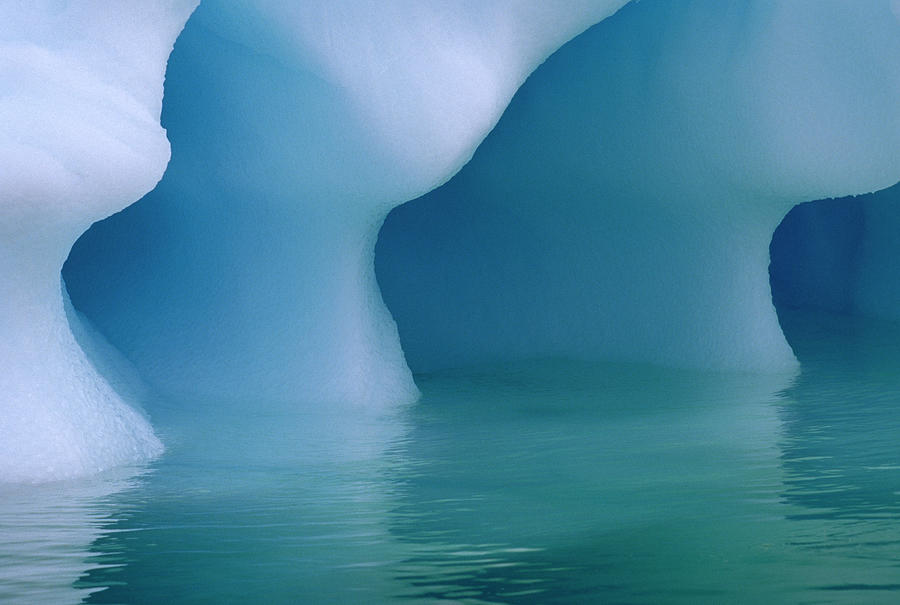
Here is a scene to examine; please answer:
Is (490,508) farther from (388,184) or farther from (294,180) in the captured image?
(294,180)

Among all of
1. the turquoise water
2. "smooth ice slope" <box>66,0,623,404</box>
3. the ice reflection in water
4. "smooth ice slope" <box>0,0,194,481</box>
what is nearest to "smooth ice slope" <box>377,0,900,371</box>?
"smooth ice slope" <box>66,0,623,404</box>

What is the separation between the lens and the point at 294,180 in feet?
15.5

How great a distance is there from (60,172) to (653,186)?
2.87 m

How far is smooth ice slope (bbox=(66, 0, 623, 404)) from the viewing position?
4.42m

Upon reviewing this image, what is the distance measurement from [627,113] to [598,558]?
3.20m

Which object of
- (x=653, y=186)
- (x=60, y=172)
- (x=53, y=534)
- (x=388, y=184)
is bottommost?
(x=53, y=534)

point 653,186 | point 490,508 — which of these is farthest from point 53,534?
point 653,186

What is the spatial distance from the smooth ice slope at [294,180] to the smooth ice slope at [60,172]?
0.76 metres

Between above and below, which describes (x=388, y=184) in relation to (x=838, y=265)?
below

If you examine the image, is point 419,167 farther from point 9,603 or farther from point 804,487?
point 9,603

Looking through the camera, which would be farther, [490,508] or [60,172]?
[60,172]

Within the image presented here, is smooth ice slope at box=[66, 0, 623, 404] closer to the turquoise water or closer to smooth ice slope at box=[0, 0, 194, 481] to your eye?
the turquoise water

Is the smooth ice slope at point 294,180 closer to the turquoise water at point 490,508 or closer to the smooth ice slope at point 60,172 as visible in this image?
the turquoise water at point 490,508

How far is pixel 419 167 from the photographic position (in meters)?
4.52
